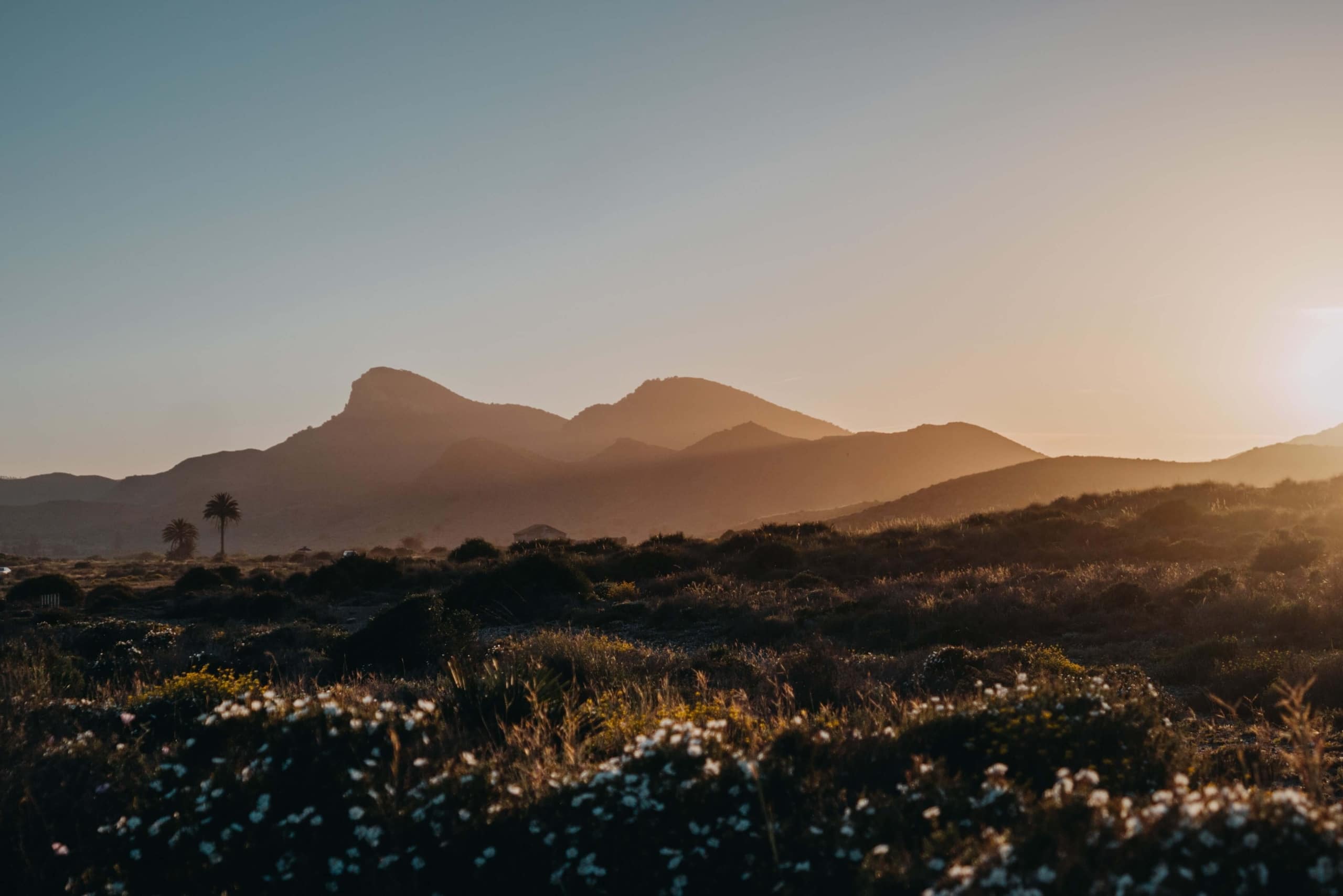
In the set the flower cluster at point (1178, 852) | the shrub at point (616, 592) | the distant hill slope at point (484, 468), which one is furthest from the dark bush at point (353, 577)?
the distant hill slope at point (484, 468)

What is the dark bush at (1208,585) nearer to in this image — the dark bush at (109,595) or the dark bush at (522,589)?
the dark bush at (522,589)

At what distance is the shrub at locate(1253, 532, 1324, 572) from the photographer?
1808cm

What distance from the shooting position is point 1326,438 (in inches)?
3027

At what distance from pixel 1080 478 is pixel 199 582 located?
6791 cm

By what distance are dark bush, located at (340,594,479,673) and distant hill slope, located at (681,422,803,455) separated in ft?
446

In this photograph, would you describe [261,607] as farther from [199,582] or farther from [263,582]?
[199,582]

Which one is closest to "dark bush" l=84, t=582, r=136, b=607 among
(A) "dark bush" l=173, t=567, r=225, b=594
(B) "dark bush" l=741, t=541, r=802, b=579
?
(A) "dark bush" l=173, t=567, r=225, b=594

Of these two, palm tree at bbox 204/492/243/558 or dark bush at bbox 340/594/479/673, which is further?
palm tree at bbox 204/492/243/558

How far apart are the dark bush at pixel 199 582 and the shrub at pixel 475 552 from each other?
9.03 meters

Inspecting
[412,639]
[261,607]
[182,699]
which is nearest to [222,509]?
[261,607]

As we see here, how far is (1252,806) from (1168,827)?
21.4 inches

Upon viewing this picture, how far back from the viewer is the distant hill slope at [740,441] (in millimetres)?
156000

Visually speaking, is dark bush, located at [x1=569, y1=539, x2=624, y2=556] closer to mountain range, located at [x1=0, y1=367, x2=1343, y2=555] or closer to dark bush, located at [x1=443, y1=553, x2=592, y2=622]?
dark bush, located at [x1=443, y1=553, x2=592, y2=622]

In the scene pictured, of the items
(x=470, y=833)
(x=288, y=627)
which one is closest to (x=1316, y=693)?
(x=470, y=833)
